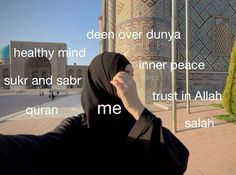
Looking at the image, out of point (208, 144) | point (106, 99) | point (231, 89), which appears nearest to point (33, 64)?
point (231, 89)

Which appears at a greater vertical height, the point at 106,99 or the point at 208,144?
the point at 106,99

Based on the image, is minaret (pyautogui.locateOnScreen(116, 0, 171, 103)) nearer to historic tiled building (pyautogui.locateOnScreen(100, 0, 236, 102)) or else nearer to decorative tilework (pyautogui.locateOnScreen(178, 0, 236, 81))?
historic tiled building (pyautogui.locateOnScreen(100, 0, 236, 102))

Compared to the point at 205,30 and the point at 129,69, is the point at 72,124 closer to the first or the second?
the point at 129,69

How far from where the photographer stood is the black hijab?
99cm

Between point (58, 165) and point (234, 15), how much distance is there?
10567 millimetres

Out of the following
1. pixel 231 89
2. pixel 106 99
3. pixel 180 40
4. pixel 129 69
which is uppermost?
pixel 180 40

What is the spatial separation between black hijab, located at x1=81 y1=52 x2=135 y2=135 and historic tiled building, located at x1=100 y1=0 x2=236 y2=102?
6432 millimetres

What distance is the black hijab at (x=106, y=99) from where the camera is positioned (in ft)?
3.24

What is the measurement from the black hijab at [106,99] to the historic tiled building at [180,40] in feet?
21.1

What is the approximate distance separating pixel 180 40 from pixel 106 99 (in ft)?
28.0

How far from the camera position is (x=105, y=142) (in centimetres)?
93

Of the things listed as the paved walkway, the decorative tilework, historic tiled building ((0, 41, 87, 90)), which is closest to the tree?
the paved walkway

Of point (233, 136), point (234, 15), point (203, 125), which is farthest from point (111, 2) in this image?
point (234, 15)

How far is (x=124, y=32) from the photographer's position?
8109mm
